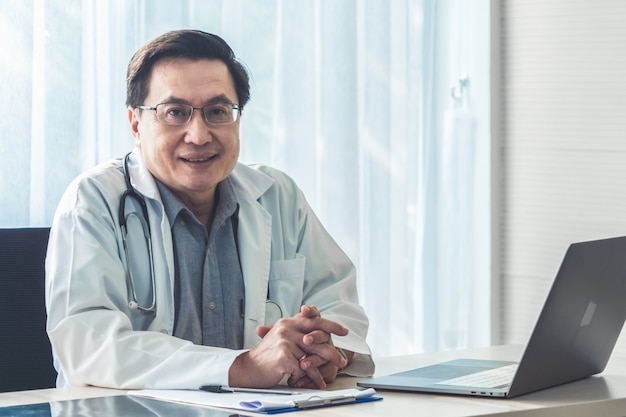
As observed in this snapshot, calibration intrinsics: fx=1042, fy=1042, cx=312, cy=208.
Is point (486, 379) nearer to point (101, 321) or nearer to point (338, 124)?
point (101, 321)

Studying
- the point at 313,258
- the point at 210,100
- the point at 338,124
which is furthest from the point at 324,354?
the point at 338,124

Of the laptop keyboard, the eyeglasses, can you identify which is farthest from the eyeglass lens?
the laptop keyboard

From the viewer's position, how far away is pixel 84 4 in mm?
2549

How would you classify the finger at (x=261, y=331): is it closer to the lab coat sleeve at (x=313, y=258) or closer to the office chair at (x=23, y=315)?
the lab coat sleeve at (x=313, y=258)

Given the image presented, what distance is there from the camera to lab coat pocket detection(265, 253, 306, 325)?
211cm

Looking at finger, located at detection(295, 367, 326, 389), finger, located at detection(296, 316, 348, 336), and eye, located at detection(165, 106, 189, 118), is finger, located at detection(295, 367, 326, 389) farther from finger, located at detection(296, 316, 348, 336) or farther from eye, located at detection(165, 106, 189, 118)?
eye, located at detection(165, 106, 189, 118)

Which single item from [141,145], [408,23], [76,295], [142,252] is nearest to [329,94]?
[408,23]

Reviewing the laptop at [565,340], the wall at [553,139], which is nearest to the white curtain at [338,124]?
the wall at [553,139]

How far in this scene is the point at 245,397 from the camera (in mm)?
1545

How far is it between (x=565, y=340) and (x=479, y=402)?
0.20m

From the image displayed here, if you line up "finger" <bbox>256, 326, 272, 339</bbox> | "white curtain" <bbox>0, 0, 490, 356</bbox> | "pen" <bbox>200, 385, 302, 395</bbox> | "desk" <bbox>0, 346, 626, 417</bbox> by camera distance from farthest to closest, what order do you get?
"white curtain" <bbox>0, 0, 490, 356</bbox> → "finger" <bbox>256, 326, 272, 339</bbox> → "pen" <bbox>200, 385, 302, 395</bbox> → "desk" <bbox>0, 346, 626, 417</bbox>

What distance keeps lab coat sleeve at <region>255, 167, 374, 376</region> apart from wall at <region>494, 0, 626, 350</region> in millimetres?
1317

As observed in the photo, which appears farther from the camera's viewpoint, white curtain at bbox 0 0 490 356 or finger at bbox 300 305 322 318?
white curtain at bbox 0 0 490 356

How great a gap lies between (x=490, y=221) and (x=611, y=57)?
69cm
